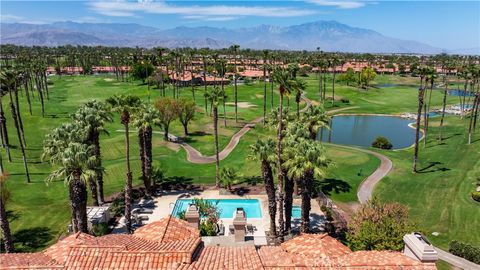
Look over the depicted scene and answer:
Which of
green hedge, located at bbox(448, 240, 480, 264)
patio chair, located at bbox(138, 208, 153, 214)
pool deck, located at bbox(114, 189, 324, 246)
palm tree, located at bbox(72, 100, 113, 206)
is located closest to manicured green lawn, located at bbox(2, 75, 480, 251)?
green hedge, located at bbox(448, 240, 480, 264)

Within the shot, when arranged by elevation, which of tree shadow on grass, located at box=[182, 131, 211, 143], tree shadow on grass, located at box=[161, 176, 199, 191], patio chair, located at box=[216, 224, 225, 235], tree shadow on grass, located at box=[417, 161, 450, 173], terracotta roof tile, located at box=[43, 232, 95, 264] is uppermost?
terracotta roof tile, located at box=[43, 232, 95, 264]

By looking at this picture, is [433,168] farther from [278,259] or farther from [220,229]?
[278,259]

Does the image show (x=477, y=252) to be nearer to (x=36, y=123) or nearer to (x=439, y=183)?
(x=439, y=183)

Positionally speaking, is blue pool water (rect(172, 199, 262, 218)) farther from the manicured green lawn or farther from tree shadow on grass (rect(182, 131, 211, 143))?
tree shadow on grass (rect(182, 131, 211, 143))

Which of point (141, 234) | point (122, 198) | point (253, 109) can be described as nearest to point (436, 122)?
point (253, 109)

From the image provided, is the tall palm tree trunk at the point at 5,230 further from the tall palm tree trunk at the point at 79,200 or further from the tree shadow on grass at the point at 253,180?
the tree shadow on grass at the point at 253,180

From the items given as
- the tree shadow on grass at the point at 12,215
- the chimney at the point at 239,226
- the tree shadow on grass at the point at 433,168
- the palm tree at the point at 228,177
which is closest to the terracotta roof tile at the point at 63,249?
the chimney at the point at 239,226

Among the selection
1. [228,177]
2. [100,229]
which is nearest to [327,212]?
[228,177]
